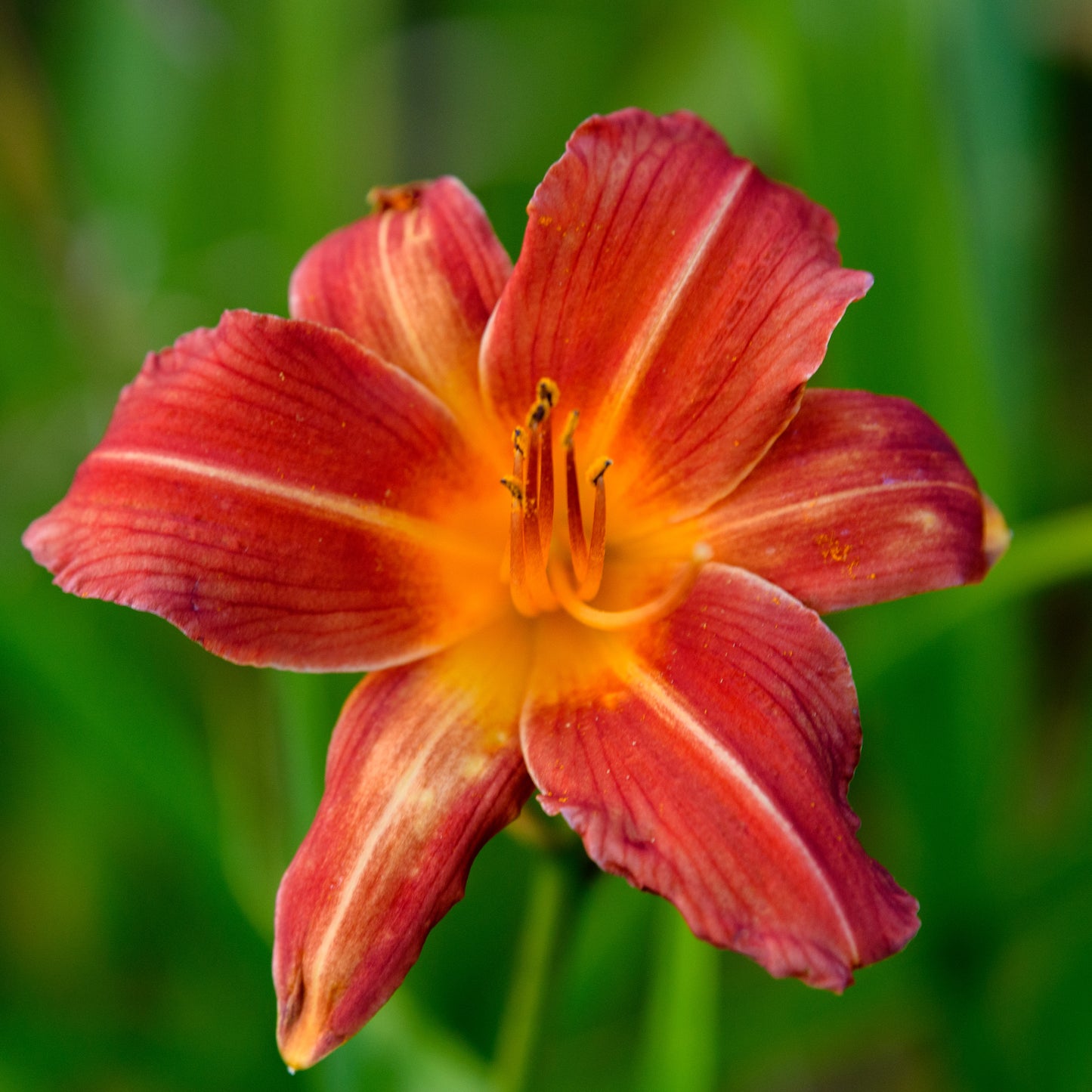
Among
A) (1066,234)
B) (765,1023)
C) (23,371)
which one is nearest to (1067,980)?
(765,1023)

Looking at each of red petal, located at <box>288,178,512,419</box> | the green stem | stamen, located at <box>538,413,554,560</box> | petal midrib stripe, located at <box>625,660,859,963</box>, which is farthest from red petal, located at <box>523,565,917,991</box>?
the green stem

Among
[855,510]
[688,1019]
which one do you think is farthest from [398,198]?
[688,1019]

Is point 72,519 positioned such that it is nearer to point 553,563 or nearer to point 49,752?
point 553,563

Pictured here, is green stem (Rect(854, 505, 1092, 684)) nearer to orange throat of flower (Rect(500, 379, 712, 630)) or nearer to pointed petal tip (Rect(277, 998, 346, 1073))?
orange throat of flower (Rect(500, 379, 712, 630))

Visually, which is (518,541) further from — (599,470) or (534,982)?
(534,982)

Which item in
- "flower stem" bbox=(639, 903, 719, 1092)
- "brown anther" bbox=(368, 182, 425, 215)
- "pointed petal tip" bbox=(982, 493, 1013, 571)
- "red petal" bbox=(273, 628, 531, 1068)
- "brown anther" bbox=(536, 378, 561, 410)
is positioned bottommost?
"flower stem" bbox=(639, 903, 719, 1092)

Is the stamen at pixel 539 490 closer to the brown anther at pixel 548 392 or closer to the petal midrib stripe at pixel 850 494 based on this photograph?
the brown anther at pixel 548 392
